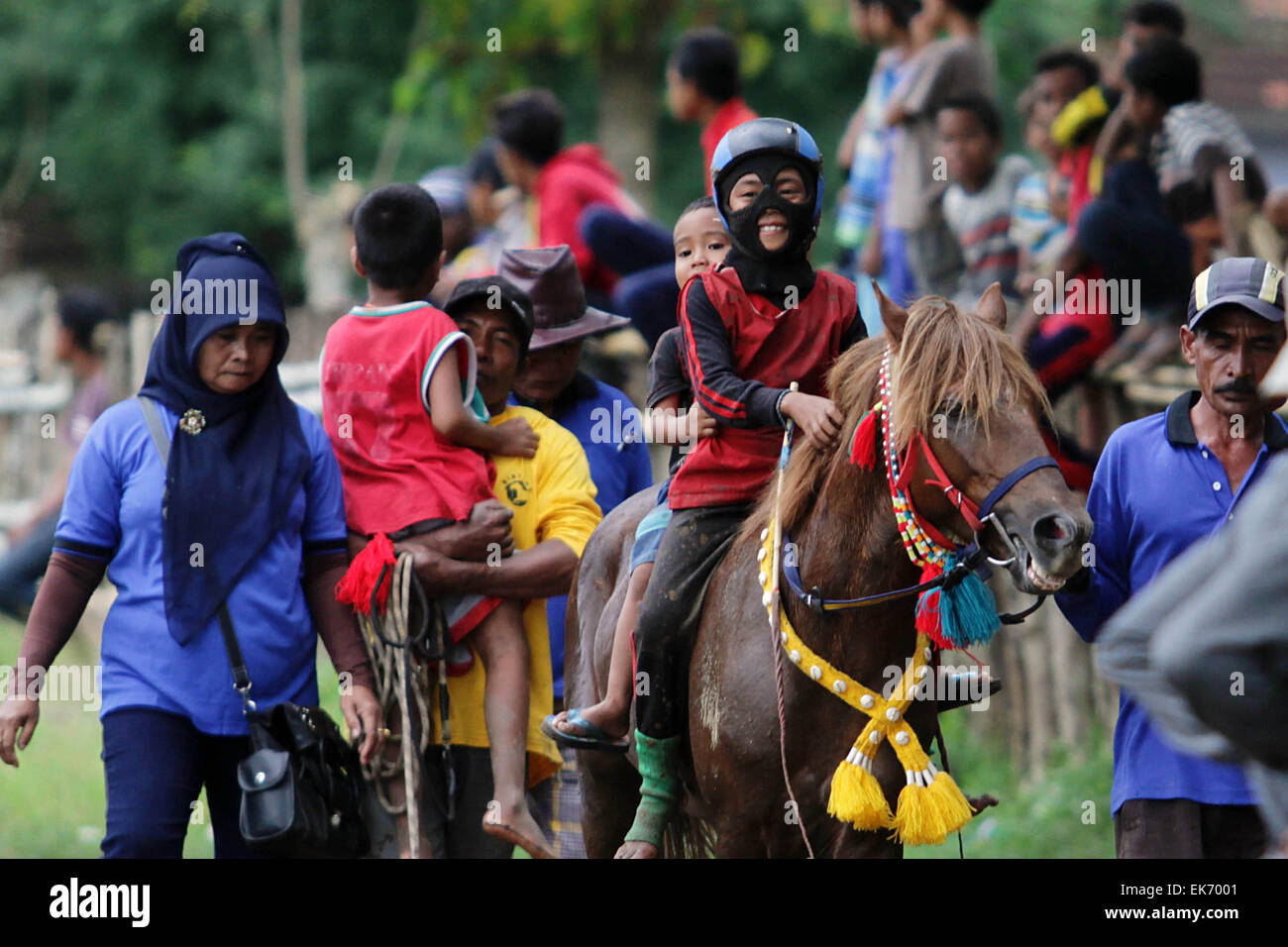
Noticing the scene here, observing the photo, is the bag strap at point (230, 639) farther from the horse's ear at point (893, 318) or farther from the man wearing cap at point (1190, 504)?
the man wearing cap at point (1190, 504)

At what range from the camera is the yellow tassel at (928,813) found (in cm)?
499

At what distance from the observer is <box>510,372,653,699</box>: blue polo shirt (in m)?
7.19

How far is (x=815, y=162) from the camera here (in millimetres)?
5480

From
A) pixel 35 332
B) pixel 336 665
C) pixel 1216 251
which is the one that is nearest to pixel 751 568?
pixel 336 665

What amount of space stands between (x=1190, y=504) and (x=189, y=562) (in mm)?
3055

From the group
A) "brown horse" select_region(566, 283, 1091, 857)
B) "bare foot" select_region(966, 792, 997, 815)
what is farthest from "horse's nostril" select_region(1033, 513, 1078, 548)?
"bare foot" select_region(966, 792, 997, 815)

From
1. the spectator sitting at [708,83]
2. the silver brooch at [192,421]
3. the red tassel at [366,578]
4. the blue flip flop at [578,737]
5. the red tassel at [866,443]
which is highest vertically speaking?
the spectator sitting at [708,83]

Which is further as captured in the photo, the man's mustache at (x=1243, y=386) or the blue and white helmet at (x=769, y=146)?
the blue and white helmet at (x=769, y=146)

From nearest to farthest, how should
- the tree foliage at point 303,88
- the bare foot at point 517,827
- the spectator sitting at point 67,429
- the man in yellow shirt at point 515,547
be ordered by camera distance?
1. the bare foot at point 517,827
2. the man in yellow shirt at point 515,547
3. the spectator sitting at point 67,429
4. the tree foliage at point 303,88

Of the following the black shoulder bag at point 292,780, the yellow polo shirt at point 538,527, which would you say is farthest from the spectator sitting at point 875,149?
the black shoulder bag at point 292,780

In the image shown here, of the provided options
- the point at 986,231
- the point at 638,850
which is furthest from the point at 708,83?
the point at 638,850

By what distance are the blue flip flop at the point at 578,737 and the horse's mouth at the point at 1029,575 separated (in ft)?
5.95

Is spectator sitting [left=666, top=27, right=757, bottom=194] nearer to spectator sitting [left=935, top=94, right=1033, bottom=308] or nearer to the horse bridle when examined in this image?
spectator sitting [left=935, top=94, right=1033, bottom=308]
